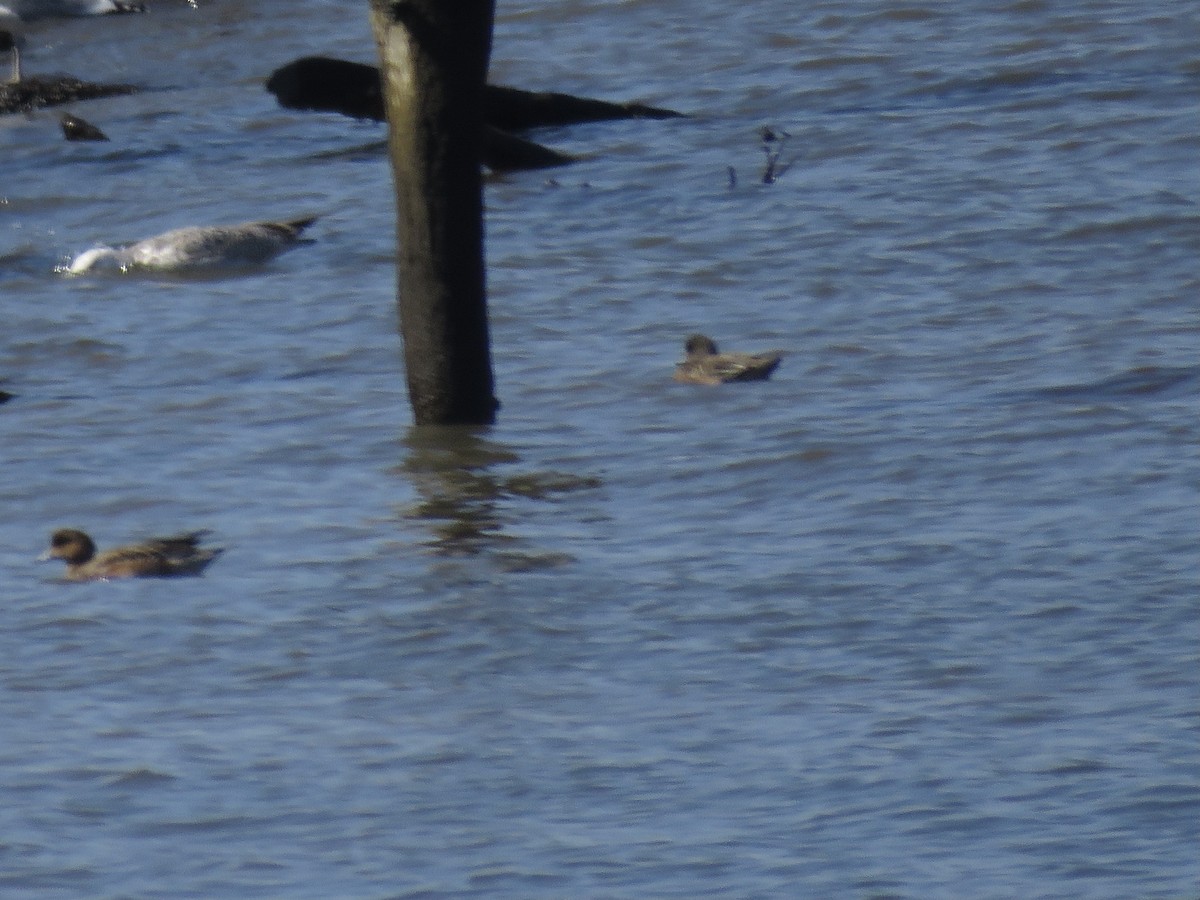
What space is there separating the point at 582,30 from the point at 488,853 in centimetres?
1874

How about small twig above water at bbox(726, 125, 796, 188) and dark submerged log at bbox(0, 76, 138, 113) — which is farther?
dark submerged log at bbox(0, 76, 138, 113)

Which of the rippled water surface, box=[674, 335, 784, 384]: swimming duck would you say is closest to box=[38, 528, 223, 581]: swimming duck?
the rippled water surface

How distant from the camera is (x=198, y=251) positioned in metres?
14.6

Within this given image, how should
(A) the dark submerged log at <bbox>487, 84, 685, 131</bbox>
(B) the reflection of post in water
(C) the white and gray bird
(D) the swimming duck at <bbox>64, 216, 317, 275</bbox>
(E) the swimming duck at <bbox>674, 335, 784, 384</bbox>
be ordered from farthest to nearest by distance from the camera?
(C) the white and gray bird < (A) the dark submerged log at <bbox>487, 84, 685, 131</bbox> < (D) the swimming duck at <bbox>64, 216, 317, 275</bbox> < (E) the swimming duck at <bbox>674, 335, 784, 384</bbox> < (B) the reflection of post in water

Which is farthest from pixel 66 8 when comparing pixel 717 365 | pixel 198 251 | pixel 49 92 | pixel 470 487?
pixel 470 487

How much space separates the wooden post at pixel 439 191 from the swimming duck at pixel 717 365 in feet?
3.50

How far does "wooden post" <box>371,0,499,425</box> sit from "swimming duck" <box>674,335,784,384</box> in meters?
1.07

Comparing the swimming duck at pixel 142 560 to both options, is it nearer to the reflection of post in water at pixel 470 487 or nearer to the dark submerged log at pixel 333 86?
the reflection of post in water at pixel 470 487

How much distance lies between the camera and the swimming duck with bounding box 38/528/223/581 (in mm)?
8242

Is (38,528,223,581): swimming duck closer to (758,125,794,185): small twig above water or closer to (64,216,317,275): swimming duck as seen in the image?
(64,216,317,275): swimming duck

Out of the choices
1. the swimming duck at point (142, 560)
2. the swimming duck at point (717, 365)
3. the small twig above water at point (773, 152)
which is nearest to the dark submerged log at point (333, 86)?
the small twig above water at point (773, 152)

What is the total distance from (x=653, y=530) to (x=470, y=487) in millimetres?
1104

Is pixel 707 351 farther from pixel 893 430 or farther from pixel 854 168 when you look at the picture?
pixel 854 168

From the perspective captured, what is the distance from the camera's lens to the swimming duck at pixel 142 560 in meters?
8.24
